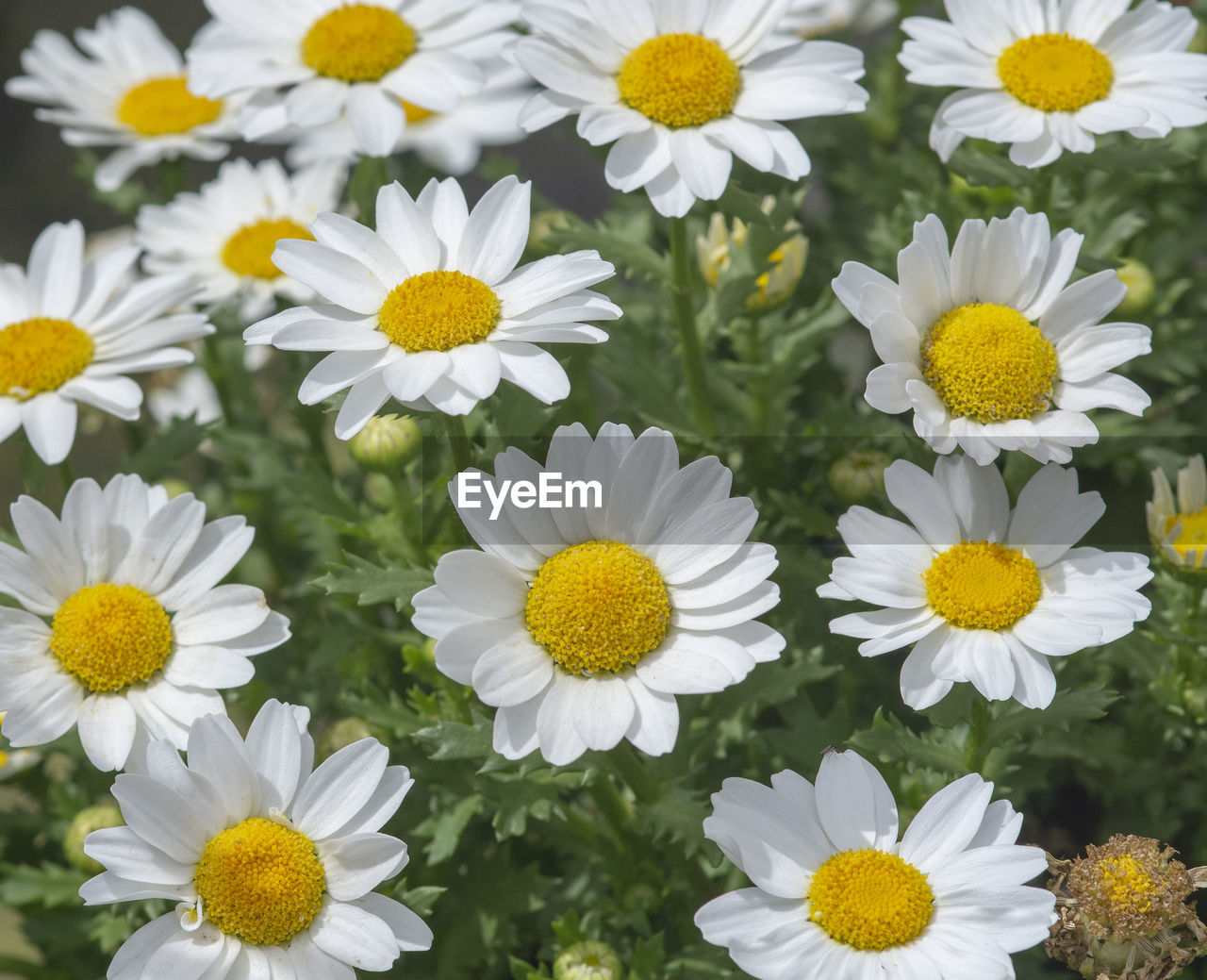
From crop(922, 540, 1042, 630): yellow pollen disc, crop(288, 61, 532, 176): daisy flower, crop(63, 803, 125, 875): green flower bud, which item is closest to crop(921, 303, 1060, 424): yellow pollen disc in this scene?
crop(922, 540, 1042, 630): yellow pollen disc

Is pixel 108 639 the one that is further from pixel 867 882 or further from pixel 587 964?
pixel 867 882

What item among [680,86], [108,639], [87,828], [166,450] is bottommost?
[87,828]

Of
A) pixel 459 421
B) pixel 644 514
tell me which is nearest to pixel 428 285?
pixel 459 421

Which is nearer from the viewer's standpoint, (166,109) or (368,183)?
(368,183)

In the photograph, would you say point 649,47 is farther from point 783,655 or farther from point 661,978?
point 661,978

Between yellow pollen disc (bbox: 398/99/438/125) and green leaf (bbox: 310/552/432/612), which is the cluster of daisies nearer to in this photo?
green leaf (bbox: 310/552/432/612)

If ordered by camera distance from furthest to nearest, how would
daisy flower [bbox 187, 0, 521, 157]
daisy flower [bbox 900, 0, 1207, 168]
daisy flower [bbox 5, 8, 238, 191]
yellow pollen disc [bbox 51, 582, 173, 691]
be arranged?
daisy flower [bbox 5, 8, 238, 191], daisy flower [bbox 187, 0, 521, 157], daisy flower [bbox 900, 0, 1207, 168], yellow pollen disc [bbox 51, 582, 173, 691]

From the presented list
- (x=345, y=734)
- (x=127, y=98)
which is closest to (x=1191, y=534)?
(x=345, y=734)
